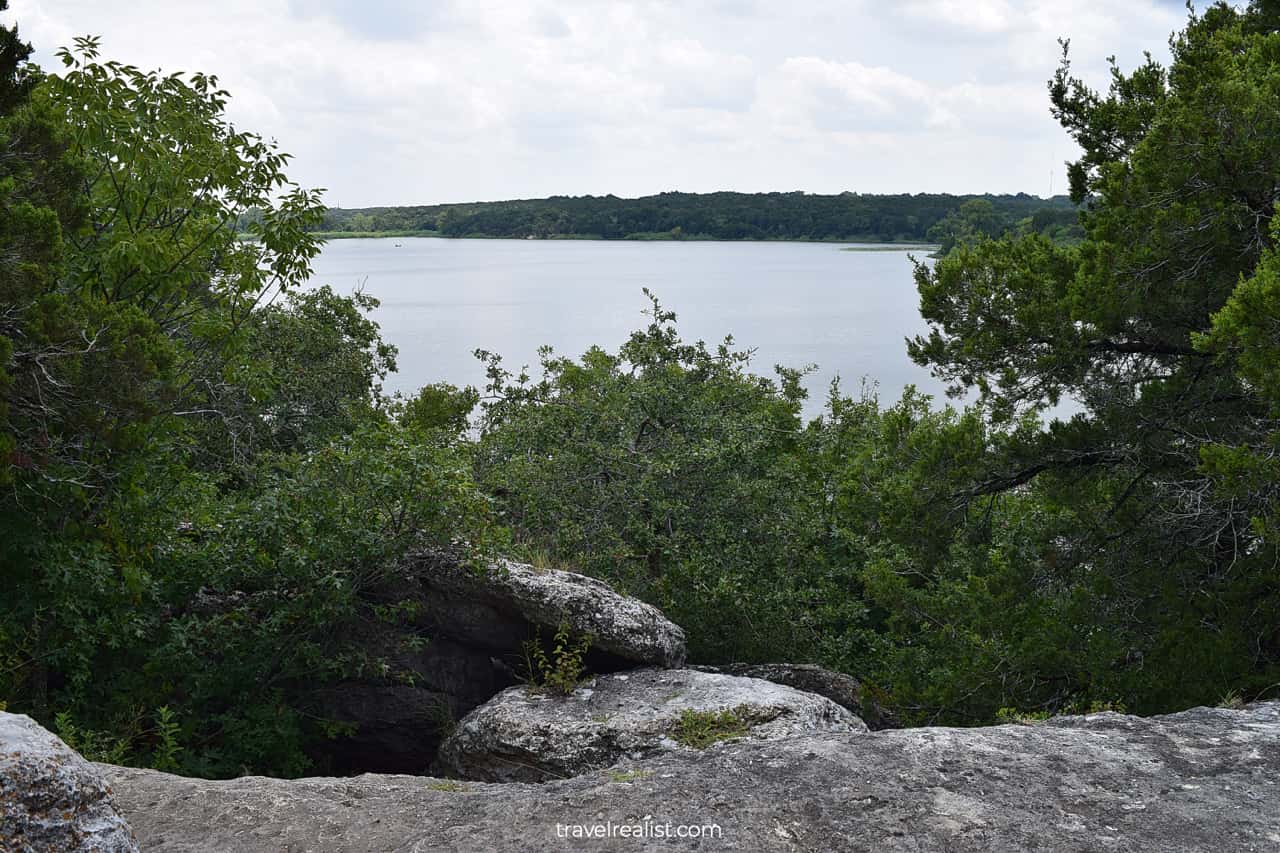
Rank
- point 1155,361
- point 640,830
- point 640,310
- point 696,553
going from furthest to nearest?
point 640,310 < point 696,553 < point 1155,361 < point 640,830

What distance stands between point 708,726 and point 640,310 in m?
64.2

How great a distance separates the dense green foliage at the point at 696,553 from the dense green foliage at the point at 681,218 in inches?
4523

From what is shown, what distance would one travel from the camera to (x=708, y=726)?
8867 millimetres

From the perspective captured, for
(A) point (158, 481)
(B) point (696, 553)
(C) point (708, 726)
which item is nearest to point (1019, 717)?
(C) point (708, 726)

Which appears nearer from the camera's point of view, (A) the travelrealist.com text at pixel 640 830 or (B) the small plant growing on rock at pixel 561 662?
(A) the travelrealist.com text at pixel 640 830

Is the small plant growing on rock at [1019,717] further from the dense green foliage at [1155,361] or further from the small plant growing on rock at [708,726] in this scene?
the small plant growing on rock at [708,726]

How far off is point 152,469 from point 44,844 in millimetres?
7199

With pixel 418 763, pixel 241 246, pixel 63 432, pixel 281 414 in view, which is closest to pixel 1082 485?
pixel 418 763

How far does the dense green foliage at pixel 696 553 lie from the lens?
874cm

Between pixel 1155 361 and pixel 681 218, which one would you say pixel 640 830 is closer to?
pixel 1155 361

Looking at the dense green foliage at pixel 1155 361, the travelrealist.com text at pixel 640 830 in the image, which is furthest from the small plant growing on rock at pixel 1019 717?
the travelrealist.com text at pixel 640 830

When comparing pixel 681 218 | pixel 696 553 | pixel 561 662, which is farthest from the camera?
pixel 681 218

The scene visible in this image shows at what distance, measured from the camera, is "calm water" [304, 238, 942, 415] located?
5494 centimetres

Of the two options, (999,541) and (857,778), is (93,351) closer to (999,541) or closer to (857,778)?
(857,778)
